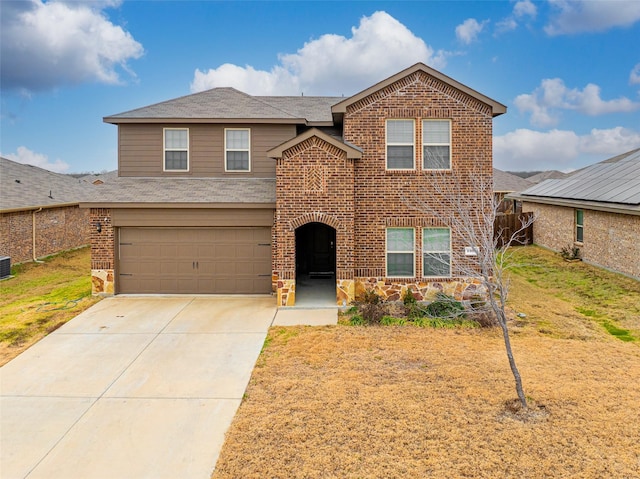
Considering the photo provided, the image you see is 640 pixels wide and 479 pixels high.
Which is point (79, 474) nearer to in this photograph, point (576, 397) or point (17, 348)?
point (17, 348)

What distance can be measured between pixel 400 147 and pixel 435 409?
311 inches

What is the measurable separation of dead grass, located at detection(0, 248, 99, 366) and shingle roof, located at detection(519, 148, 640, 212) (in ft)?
57.4

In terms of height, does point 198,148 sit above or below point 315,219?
above

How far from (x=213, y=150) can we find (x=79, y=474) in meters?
10.8

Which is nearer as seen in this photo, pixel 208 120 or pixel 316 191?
pixel 316 191

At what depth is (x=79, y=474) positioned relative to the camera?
16.0 ft

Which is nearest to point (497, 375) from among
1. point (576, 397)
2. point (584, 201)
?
point (576, 397)

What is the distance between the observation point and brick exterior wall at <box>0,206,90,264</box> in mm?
17953

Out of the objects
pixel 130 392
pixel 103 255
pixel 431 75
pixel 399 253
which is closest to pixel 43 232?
pixel 103 255

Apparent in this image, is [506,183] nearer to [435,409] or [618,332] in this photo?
[618,332]

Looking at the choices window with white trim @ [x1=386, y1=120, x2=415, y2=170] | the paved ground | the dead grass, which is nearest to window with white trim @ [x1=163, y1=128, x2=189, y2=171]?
the dead grass

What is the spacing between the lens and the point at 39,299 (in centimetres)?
1286

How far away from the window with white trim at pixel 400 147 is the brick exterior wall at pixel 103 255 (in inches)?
341

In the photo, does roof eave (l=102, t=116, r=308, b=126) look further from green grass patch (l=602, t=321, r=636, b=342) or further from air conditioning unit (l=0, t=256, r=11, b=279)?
green grass patch (l=602, t=321, r=636, b=342)
